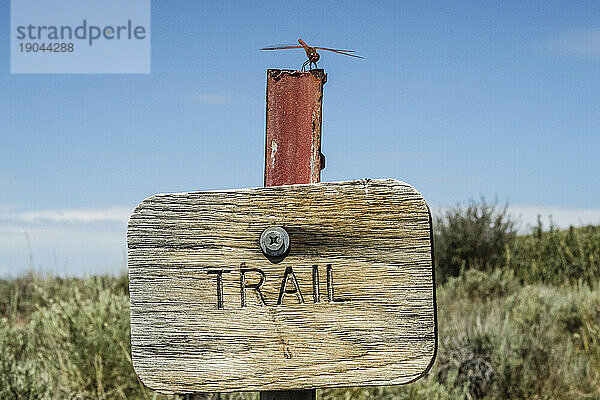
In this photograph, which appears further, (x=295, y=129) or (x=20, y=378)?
(x=20, y=378)

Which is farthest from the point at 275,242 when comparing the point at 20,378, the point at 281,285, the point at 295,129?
the point at 20,378

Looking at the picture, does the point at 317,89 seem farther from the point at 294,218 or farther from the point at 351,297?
the point at 351,297

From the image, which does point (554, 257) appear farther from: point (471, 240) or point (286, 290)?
point (286, 290)

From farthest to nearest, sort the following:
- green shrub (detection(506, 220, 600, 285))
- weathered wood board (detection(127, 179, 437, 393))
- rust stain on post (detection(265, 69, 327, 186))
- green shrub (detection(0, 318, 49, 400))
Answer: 1. green shrub (detection(506, 220, 600, 285))
2. green shrub (detection(0, 318, 49, 400))
3. rust stain on post (detection(265, 69, 327, 186))
4. weathered wood board (detection(127, 179, 437, 393))

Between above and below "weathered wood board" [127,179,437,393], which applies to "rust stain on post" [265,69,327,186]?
above

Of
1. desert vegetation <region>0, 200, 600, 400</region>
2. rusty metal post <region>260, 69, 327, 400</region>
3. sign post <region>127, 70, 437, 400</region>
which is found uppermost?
rusty metal post <region>260, 69, 327, 400</region>

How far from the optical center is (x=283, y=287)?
141cm

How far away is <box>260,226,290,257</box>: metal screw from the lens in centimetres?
140

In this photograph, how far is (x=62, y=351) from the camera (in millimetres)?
4328

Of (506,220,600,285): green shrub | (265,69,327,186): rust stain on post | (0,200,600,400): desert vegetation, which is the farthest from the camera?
(506,220,600,285): green shrub

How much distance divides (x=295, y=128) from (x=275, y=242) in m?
0.35

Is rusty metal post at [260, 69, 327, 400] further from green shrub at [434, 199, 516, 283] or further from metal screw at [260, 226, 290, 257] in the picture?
green shrub at [434, 199, 516, 283]

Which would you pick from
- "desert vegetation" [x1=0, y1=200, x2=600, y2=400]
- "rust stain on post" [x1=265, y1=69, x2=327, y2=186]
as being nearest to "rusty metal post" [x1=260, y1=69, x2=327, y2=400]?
"rust stain on post" [x1=265, y1=69, x2=327, y2=186]

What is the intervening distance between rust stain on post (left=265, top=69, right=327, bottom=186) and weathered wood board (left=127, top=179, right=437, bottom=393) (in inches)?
7.4
